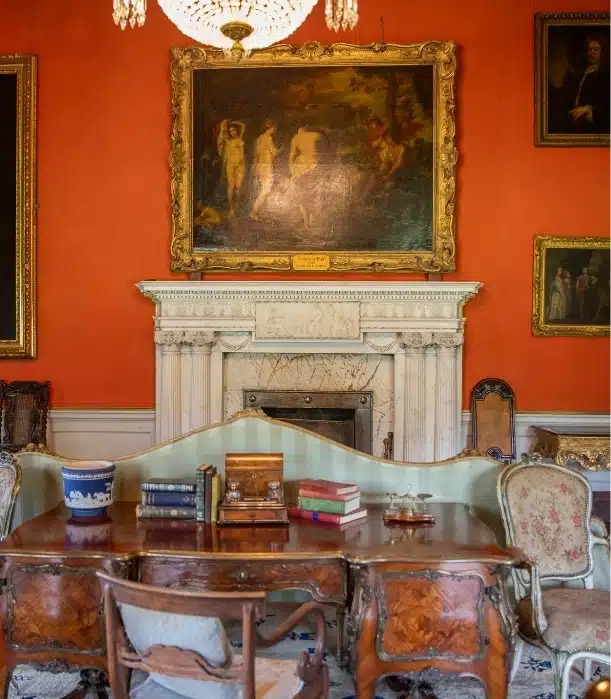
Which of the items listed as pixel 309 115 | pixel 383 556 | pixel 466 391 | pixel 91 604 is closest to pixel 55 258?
pixel 309 115

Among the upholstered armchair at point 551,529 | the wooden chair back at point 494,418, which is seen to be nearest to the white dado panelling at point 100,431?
the wooden chair back at point 494,418

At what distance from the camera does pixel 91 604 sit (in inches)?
95.7

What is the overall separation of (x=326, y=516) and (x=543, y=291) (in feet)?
12.3

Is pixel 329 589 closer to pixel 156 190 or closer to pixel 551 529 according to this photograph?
pixel 551 529

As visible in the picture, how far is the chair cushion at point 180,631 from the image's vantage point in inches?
71.2

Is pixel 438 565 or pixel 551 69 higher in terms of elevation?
pixel 551 69

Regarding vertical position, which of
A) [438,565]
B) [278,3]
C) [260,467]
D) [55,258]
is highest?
[278,3]

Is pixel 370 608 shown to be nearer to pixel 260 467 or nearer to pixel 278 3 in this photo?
pixel 260 467

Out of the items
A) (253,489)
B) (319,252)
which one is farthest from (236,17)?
(319,252)

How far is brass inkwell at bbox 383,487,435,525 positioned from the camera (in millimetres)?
2816

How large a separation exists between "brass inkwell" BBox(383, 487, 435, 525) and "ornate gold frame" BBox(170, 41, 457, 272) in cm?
311

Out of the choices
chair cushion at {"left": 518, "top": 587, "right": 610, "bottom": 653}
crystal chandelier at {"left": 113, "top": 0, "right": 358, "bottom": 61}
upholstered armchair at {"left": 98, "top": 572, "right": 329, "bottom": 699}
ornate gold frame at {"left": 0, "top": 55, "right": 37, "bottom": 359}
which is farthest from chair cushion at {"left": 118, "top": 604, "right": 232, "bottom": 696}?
ornate gold frame at {"left": 0, "top": 55, "right": 37, "bottom": 359}

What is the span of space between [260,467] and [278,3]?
197 centimetres

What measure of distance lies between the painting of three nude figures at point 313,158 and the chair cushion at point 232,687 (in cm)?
413
